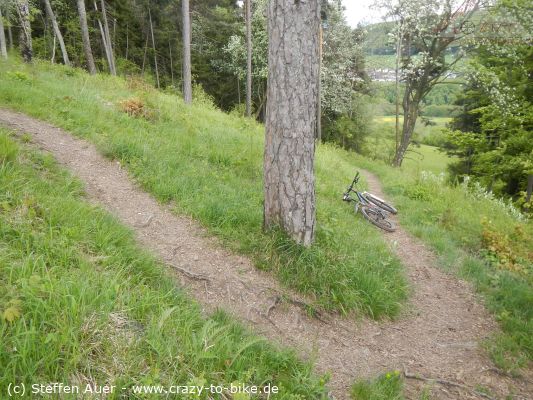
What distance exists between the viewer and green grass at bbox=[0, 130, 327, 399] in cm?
212

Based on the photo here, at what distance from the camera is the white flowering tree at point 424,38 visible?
1573 centimetres

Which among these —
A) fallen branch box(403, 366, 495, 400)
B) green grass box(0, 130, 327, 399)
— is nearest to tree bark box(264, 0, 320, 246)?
green grass box(0, 130, 327, 399)

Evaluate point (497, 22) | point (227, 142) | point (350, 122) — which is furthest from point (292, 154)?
point (350, 122)

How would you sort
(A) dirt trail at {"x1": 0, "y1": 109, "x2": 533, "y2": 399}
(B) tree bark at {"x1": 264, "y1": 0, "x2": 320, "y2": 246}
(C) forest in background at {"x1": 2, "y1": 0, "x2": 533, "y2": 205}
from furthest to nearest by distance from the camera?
(C) forest in background at {"x1": 2, "y1": 0, "x2": 533, "y2": 205} → (B) tree bark at {"x1": 264, "y1": 0, "x2": 320, "y2": 246} → (A) dirt trail at {"x1": 0, "y1": 109, "x2": 533, "y2": 399}

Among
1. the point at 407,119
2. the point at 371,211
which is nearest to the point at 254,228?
the point at 371,211

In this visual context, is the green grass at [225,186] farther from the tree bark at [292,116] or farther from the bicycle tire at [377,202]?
the bicycle tire at [377,202]

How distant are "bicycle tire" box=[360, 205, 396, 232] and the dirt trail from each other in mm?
2186

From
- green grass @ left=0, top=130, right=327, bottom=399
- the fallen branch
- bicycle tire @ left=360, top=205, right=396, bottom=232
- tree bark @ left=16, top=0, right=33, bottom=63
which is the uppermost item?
tree bark @ left=16, top=0, right=33, bottom=63

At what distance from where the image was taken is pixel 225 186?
6.80m

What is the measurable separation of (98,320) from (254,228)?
3.24m

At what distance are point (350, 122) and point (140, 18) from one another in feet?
71.5

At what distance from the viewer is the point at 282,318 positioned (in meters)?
4.11

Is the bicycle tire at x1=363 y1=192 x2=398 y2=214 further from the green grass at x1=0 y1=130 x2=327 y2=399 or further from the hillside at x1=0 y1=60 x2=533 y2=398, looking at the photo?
the green grass at x1=0 y1=130 x2=327 y2=399

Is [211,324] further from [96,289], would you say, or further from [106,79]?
[106,79]
